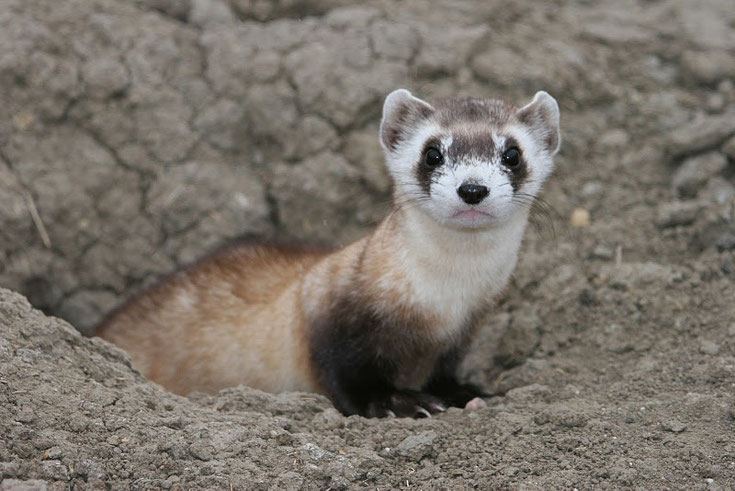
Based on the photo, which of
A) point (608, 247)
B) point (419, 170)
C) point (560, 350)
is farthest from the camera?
point (608, 247)

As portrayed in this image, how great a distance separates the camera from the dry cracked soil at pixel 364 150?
4344mm

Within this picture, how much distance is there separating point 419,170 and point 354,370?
93 centimetres

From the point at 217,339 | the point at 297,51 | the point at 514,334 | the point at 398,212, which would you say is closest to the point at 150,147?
the point at 297,51

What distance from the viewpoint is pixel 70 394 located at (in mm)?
2928

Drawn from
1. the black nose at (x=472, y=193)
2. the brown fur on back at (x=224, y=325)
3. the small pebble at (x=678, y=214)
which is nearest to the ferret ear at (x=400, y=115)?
the black nose at (x=472, y=193)

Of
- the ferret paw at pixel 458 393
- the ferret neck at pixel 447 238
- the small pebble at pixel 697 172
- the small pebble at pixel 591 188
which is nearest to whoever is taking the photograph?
the ferret neck at pixel 447 238

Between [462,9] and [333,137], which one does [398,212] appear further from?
[462,9]

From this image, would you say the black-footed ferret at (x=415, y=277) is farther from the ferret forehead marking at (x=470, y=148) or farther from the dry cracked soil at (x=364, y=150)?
the dry cracked soil at (x=364, y=150)

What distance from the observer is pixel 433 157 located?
3.61 metres

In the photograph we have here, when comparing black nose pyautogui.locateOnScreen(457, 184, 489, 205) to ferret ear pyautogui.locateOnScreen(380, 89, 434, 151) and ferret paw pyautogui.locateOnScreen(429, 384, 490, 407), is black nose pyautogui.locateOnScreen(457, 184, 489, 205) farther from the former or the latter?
ferret paw pyautogui.locateOnScreen(429, 384, 490, 407)

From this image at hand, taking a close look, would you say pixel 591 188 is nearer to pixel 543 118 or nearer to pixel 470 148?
pixel 543 118

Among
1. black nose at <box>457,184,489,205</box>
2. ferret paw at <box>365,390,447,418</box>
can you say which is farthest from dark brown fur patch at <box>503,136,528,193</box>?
ferret paw at <box>365,390,447,418</box>

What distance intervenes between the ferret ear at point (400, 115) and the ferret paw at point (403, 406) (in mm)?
1125

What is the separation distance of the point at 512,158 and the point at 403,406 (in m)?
1.17
